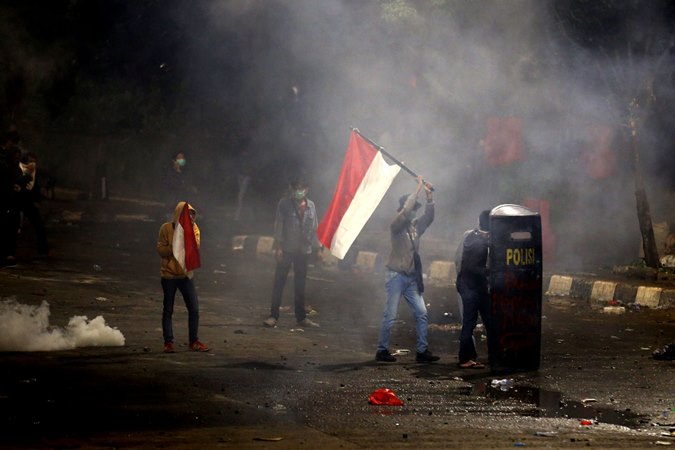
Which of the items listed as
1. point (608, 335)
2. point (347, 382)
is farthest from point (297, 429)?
point (608, 335)

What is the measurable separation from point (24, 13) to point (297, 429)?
2387 cm

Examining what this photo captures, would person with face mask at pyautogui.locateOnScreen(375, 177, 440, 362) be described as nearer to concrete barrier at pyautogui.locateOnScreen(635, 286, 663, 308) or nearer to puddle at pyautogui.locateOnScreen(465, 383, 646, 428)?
puddle at pyautogui.locateOnScreen(465, 383, 646, 428)

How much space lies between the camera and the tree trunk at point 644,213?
56.4 feet

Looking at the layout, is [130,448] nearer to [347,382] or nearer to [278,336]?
[347,382]

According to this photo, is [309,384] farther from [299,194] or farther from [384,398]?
[299,194]

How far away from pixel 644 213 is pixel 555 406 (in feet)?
31.4

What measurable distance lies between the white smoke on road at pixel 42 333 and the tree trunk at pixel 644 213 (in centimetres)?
934

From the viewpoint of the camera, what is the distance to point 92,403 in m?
7.92

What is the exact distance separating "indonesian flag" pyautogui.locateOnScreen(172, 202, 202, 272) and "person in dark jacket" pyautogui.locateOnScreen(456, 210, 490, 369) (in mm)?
2518

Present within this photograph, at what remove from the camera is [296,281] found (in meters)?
12.9

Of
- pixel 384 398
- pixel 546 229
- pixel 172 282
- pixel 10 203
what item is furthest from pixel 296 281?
pixel 546 229

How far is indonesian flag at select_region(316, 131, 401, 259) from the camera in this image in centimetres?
1100

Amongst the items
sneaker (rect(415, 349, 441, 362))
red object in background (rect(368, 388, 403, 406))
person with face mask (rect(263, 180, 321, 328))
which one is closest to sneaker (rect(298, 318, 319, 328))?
person with face mask (rect(263, 180, 321, 328))

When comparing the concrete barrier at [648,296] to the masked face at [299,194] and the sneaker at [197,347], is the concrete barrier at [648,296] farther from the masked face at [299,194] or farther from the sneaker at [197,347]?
the sneaker at [197,347]
